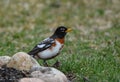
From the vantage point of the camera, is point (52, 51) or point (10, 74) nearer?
point (10, 74)

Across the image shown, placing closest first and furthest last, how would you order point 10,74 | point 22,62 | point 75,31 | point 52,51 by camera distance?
point 10,74 < point 22,62 < point 52,51 < point 75,31

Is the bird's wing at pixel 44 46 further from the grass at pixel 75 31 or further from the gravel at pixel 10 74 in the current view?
the gravel at pixel 10 74

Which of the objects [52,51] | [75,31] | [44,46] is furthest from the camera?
[75,31]

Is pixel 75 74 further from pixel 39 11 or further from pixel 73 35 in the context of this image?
pixel 39 11

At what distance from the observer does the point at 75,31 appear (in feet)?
52.4

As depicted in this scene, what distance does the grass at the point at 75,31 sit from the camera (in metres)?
10.0

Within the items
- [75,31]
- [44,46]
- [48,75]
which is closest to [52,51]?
[44,46]

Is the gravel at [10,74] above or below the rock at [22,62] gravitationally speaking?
below

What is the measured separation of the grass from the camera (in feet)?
32.8

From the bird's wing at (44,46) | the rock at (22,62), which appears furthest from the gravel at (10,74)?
the bird's wing at (44,46)

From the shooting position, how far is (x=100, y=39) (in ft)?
47.1

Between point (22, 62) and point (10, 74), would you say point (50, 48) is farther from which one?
point (10, 74)

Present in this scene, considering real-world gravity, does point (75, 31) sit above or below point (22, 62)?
below

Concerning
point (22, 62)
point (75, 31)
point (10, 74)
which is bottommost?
point (75, 31)
